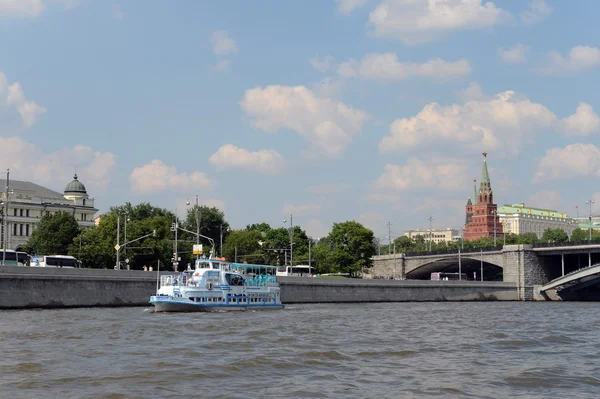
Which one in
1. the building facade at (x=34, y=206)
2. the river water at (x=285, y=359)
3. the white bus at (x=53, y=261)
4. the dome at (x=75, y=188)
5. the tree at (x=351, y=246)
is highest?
the dome at (x=75, y=188)

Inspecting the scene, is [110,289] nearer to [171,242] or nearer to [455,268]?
[171,242]

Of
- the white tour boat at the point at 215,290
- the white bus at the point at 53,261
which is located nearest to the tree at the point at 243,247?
the white bus at the point at 53,261

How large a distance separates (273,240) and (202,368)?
11953 centimetres

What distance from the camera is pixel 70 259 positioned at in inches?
3189

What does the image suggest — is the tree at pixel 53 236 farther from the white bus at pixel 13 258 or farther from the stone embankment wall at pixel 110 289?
the stone embankment wall at pixel 110 289

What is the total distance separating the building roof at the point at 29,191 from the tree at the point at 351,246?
48834 millimetres

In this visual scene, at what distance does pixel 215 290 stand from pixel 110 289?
42.1 feet

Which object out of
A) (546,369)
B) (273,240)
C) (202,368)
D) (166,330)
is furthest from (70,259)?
(273,240)

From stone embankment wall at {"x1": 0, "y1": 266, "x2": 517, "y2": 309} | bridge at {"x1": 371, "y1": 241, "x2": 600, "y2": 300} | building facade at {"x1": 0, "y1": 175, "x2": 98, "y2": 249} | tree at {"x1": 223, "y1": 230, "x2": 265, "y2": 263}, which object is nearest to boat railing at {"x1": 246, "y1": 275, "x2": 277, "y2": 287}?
stone embankment wall at {"x1": 0, "y1": 266, "x2": 517, "y2": 309}

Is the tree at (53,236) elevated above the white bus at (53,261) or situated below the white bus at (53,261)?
above

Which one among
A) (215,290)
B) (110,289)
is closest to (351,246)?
(110,289)

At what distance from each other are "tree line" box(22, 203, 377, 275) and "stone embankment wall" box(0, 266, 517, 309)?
12.0m

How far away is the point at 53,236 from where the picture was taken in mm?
111625

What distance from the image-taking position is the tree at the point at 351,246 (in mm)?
124500
